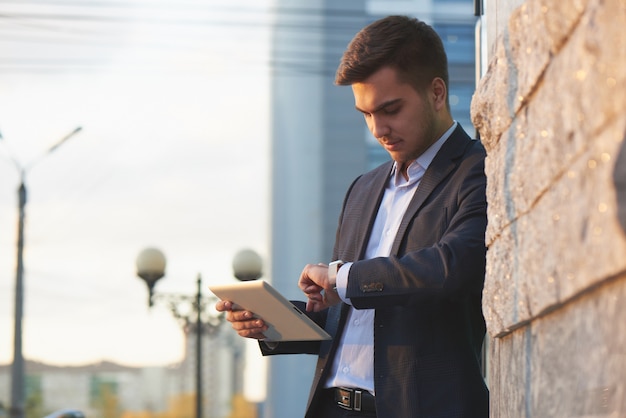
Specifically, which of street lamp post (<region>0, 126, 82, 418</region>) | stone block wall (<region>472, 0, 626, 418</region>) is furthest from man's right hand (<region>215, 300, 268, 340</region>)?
street lamp post (<region>0, 126, 82, 418</region>)

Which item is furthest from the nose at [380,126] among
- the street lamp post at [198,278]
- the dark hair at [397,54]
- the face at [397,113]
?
the street lamp post at [198,278]

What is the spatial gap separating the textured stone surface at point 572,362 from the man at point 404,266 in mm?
607

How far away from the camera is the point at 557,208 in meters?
1.51

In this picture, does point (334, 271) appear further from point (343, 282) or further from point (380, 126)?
point (380, 126)

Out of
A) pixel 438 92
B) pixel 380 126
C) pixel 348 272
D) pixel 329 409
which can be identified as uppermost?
pixel 438 92

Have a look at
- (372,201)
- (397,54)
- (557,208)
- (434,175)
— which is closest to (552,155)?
(557,208)

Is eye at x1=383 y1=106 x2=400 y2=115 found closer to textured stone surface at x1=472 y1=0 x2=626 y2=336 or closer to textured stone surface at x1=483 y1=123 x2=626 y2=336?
textured stone surface at x1=472 y1=0 x2=626 y2=336

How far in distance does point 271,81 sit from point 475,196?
39.4 metres

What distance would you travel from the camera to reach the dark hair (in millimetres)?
2980

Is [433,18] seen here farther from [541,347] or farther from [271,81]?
[541,347]

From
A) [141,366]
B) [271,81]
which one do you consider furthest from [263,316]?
[141,366]

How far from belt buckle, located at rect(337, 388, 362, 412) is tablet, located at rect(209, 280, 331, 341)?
0.48 feet

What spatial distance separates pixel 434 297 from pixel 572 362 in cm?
115

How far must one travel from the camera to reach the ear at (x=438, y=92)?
119 inches
